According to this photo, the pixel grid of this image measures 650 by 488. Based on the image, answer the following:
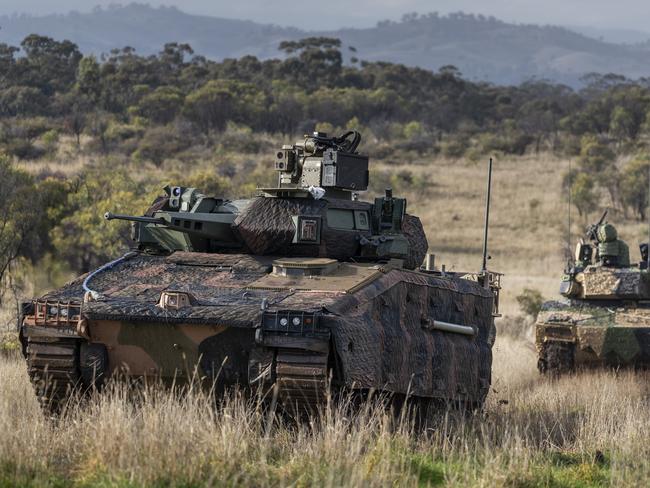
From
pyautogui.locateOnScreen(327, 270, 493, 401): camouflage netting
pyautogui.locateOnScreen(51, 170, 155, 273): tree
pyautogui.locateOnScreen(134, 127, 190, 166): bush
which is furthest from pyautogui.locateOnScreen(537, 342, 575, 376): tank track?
pyautogui.locateOnScreen(134, 127, 190, 166): bush

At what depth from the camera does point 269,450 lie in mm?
9211

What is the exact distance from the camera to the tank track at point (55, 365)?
1020 centimetres

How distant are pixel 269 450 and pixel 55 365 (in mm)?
2126

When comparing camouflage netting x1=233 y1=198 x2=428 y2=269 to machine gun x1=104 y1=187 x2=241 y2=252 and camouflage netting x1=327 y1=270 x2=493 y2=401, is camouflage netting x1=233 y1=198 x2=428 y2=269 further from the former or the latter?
camouflage netting x1=327 y1=270 x2=493 y2=401

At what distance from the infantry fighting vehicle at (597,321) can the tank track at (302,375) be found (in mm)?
8580

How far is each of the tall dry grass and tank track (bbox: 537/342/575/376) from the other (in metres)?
5.89

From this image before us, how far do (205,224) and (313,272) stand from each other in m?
1.58

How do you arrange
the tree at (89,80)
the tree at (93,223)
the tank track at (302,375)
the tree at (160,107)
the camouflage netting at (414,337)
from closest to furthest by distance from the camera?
the tank track at (302,375), the camouflage netting at (414,337), the tree at (93,223), the tree at (89,80), the tree at (160,107)

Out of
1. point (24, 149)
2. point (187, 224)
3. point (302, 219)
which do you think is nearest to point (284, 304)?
point (302, 219)

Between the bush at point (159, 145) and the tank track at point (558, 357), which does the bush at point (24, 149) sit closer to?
the bush at point (159, 145)

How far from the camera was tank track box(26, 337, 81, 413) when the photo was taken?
10.2 m

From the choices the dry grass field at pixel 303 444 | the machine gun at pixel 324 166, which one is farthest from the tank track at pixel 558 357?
the machine gun at pixel 324 166

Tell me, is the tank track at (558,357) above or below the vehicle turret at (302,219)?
below

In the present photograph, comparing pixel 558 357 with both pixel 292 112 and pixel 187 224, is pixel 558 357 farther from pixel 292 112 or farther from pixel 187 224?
pixel 292 112
